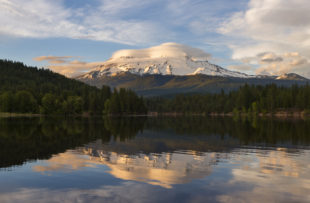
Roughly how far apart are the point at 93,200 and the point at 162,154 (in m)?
18.1

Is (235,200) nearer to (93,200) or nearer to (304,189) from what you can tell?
(304,189)

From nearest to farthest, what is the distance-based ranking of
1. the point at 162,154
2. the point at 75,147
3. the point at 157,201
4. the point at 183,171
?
the point at 157,201
the point at 183,171
the point at 162,154
the point at 75,147

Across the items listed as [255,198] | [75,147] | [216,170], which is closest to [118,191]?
[255,198]

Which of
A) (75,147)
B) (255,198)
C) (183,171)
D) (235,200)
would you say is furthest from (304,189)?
(75,147)

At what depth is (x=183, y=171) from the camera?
25172 mm

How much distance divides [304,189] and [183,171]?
29.7ft

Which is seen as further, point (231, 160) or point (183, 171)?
point (231, 160)

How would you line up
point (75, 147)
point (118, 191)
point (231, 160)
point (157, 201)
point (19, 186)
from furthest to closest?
point (75, 147)
point (231, 160)
point (19, 186)
point (118, 191)
point (157, 201)

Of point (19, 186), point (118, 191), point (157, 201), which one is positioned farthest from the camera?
point (19, 186)

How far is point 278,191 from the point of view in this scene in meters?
19.2

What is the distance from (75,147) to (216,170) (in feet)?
68.5

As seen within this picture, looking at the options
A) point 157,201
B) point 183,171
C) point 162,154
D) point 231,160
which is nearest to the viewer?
point 157,201

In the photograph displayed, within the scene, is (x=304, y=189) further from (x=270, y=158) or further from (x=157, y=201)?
(x=270, y=158)

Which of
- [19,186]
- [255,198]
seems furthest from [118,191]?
[255,198]
